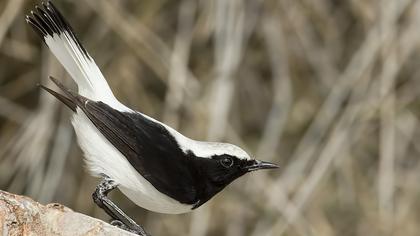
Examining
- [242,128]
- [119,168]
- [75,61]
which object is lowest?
[119,168]

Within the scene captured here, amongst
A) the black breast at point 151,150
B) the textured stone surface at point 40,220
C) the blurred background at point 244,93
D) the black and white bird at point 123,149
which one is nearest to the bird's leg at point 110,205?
the black and white bird at point 123,149

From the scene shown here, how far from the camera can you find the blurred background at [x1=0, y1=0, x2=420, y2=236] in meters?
5.68

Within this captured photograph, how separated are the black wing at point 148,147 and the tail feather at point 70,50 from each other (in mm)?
103

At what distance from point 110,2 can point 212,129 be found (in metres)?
1.11

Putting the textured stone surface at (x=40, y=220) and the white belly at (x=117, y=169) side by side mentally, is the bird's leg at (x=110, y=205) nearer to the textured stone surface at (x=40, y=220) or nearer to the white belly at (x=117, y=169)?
the white belly at (x=117, y=169)

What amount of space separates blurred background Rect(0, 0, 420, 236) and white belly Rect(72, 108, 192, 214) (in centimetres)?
147

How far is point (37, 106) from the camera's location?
6258 millimetres

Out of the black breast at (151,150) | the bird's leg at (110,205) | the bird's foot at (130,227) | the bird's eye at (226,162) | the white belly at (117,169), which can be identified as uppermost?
the bird's eye at (226,162)

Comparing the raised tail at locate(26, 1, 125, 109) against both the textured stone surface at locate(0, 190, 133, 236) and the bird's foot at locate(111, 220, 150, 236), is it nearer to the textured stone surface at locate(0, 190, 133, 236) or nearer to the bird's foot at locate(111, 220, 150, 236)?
the bird's foot at locate(111, 220, 150, 236)

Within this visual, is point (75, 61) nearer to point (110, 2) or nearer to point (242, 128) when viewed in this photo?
point (110, 2)

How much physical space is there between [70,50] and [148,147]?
0.56m

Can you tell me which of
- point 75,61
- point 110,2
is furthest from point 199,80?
point 75,61

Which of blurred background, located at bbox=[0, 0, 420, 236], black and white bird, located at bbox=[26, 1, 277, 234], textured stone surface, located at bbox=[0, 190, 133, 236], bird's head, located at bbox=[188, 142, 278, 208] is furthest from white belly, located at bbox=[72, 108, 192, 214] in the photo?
blurred background, located at bbox=[0, 0, 420, 236]

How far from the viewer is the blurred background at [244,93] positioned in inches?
223
